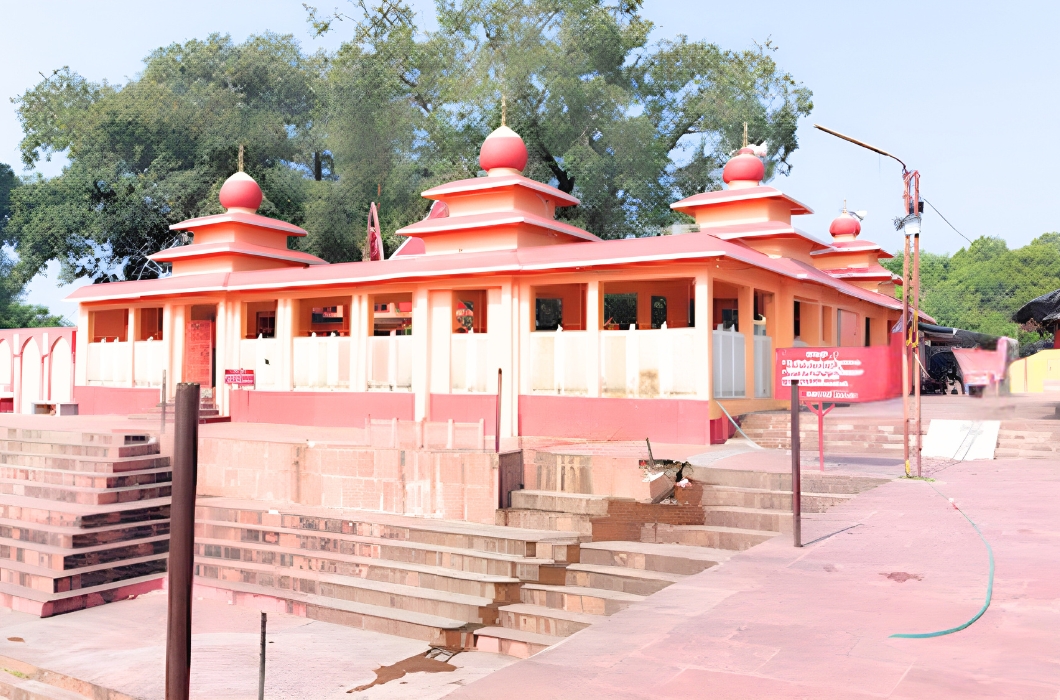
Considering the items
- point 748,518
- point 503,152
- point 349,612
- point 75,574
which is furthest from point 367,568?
point 503,152

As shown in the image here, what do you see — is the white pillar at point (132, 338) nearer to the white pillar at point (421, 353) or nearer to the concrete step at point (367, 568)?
the white pillar at point (421, 353)

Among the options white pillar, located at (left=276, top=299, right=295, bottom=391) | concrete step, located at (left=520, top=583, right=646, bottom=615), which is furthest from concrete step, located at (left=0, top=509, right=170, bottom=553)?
concrete step, located at (left=520, top=583, right=646, bottom=615)

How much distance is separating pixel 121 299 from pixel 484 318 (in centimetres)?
937

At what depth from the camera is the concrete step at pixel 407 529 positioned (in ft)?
31.4

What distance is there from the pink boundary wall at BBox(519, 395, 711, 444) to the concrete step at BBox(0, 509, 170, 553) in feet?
20.2

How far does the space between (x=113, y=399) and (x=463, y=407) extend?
1069 cm

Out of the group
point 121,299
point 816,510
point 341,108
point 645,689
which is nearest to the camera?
point 645,689

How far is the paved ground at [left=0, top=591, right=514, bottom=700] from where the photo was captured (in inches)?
287

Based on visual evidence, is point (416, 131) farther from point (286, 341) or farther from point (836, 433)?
point (836, 433)

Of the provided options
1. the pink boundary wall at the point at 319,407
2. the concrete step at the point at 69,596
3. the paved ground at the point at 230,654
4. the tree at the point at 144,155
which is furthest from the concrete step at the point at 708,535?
the tree at the point at 144,155

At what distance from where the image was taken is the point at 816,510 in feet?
31.2

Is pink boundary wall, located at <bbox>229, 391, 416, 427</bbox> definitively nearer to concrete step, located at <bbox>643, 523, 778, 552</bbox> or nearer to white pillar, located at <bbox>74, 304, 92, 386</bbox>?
white pillar, located at <bbox>74, 304, 92, 386</bbox>

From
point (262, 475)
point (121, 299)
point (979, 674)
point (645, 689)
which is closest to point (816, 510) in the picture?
point (979, 674)

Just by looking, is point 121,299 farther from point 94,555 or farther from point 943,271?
point 943,271
